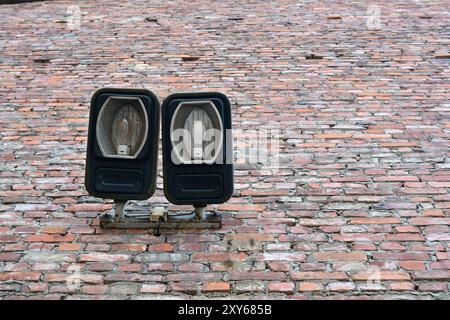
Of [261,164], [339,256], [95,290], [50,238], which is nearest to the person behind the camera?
[95,290]

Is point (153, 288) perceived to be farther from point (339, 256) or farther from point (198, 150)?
point (339, 256)

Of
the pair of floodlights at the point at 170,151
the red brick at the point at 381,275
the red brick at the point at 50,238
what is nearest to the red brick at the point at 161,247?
the pair of floodlights at the point at 170,151

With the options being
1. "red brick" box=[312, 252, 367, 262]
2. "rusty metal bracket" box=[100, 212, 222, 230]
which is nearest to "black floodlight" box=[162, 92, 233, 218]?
"rusty metal bracket" box=[100, 212, 222, 230]

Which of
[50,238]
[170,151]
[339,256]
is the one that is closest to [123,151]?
[170,151]

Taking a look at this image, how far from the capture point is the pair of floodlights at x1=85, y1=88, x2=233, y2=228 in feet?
9.50

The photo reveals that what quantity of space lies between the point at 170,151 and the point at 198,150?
6.1 inches

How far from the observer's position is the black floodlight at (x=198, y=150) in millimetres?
2893

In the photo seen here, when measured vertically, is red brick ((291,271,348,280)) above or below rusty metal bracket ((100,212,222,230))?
below

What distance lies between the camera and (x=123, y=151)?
2924mm

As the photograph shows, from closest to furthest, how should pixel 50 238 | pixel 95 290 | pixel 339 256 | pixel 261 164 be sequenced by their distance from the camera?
1. pixel 95 290
2. pixel 339 256
3. pixel 50 238
4. pixel 261 164

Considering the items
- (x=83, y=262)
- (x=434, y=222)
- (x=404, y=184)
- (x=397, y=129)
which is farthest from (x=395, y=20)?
(x=83, y=262)

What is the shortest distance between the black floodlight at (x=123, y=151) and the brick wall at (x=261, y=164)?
311 mm

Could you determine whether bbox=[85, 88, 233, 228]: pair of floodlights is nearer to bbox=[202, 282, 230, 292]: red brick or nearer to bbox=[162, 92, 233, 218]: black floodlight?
bbox=[162, 92, 233, 218]: black floodlight

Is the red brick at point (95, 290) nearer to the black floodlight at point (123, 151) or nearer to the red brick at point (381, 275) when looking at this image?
the black floodlight at point (123, 151)
